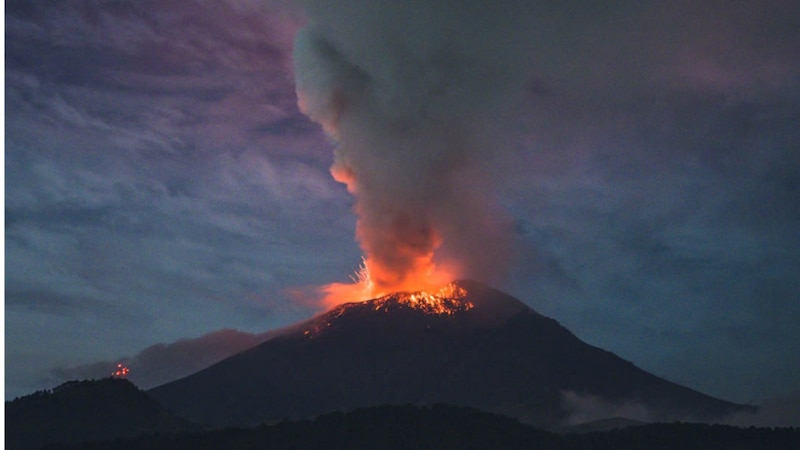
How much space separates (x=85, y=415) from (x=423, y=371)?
6464 centimetres

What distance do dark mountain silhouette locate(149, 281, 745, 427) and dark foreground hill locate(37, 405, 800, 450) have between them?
115 feet

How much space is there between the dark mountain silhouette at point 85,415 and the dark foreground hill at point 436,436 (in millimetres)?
16063

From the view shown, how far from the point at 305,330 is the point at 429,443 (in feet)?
280

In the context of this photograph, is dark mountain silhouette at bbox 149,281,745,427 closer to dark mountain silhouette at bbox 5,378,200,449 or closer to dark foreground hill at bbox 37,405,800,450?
dark mountain silhouette at bbox 5,378,200,449

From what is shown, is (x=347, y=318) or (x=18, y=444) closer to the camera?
(x=18, y=444)

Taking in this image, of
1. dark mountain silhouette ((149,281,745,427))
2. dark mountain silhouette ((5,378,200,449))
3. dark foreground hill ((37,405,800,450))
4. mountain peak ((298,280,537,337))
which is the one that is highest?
mountain peak ((298,280,537,337))

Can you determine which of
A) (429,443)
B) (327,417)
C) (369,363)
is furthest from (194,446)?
(369,363)

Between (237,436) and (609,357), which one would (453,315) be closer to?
(609,357)

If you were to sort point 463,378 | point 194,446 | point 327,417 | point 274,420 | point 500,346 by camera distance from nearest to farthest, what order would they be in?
point 194,446
point 327,417
point 274,420
point 463,378
point 500,346

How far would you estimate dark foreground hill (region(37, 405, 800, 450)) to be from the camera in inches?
3063

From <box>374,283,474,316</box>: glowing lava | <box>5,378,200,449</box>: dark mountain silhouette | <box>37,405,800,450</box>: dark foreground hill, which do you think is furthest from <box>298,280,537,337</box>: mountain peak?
<box>37,405,800,450</box>: dark foreground hill

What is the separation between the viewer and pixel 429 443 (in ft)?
258

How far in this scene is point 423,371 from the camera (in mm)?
147000

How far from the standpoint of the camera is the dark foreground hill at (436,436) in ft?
255
